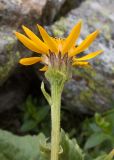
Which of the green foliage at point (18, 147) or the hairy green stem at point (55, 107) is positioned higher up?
the hairy green stem at point (55, 107)

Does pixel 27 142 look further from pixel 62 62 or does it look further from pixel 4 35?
pixel 62 62

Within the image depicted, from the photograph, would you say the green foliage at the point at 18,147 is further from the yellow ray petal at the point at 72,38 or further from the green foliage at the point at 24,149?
the yellow ray petal at the point at 72,38

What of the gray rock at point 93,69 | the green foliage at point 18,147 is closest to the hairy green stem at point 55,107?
the green foliage at point 18,147

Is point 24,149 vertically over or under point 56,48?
under

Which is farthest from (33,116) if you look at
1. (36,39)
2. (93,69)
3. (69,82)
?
(36,39)

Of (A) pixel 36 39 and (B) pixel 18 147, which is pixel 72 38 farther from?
(B) pixel 18 147

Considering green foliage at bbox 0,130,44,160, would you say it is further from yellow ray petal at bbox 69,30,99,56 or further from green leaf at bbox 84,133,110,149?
yellow ray petal at bbox 69,30,99,56
